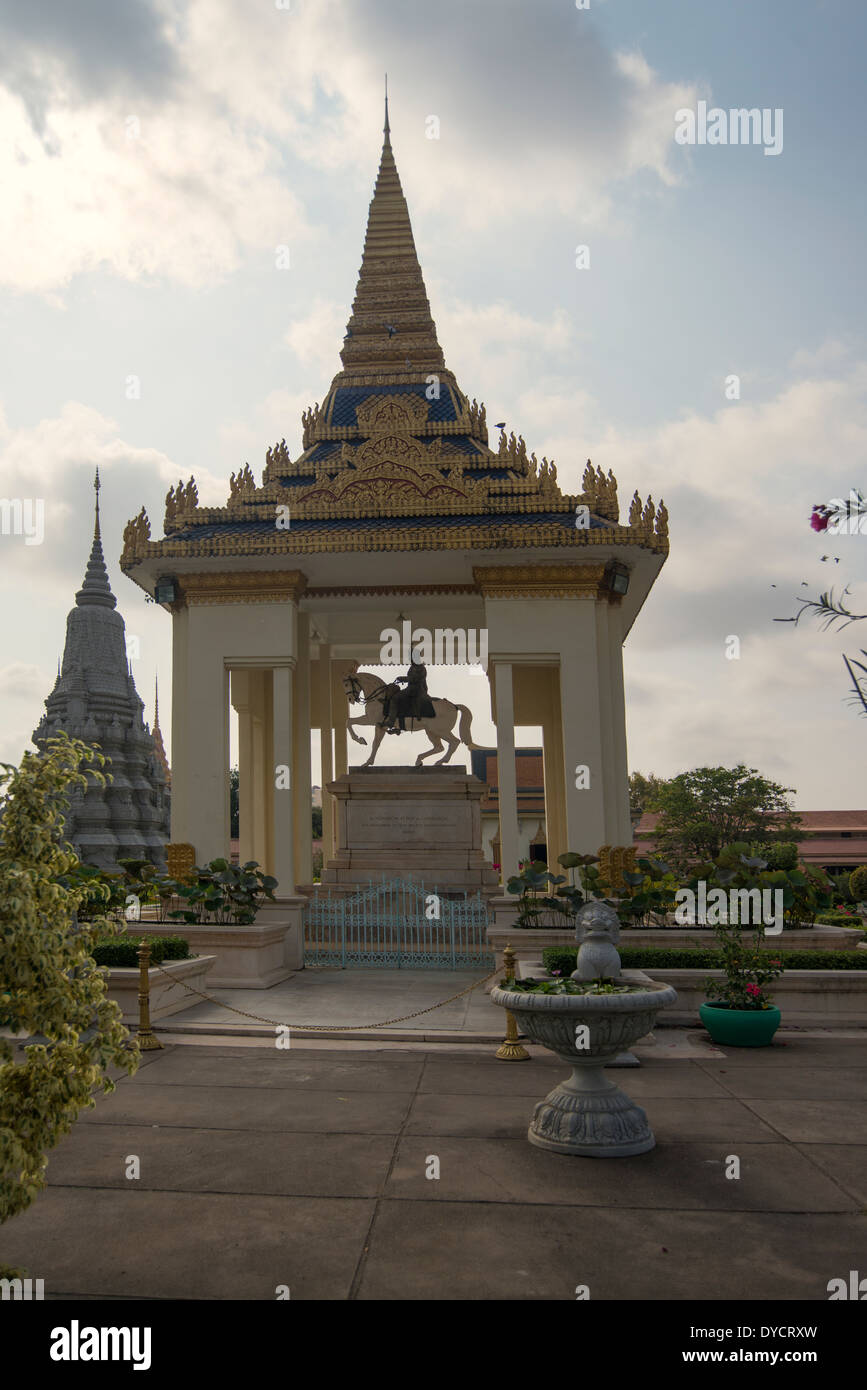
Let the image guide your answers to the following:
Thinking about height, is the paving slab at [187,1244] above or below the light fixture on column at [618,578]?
below

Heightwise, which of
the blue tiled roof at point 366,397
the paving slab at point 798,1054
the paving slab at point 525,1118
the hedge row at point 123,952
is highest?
the blue tiled roof at point 366,397

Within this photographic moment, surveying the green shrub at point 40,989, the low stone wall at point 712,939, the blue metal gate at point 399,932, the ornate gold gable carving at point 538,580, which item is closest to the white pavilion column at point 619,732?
the ornate gold gable carving at point 538,580

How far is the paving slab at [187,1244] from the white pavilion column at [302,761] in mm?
13197

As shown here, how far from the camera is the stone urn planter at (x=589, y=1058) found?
679 centimetres

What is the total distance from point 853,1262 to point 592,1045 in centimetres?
235

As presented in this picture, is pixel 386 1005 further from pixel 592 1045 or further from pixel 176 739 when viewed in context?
pixel 176 739

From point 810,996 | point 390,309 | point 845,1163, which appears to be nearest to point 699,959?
point 810,996

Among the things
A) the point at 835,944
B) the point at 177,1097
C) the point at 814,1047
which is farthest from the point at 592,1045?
the point at 835,944

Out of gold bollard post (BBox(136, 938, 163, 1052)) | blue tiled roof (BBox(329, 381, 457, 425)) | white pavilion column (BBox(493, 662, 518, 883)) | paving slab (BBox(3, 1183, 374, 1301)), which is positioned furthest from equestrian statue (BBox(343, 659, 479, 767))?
paving slab (BBox(3, 1183, 374, 1301))

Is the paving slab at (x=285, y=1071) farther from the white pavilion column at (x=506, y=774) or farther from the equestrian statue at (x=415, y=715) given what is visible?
the equestrian statue at (x=415, y=715)

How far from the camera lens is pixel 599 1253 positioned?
5.00 meters

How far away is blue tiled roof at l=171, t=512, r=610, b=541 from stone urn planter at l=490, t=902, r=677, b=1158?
40.2ft

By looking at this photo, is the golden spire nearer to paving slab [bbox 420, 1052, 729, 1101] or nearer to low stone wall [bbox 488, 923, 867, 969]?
low stone wall [bbox 488, 923, 867, 969]
